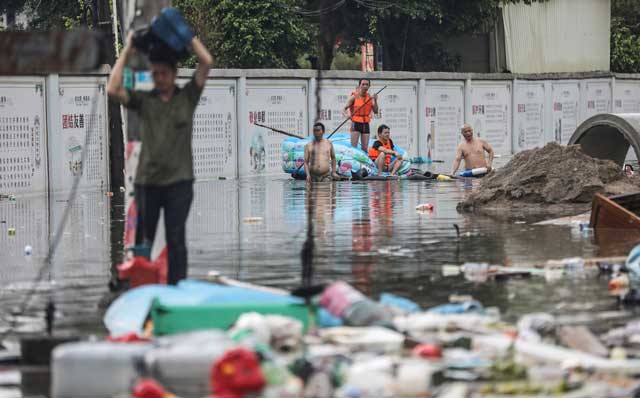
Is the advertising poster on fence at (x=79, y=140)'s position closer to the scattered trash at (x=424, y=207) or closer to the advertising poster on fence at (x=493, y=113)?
the scattered trash at (x=424, y=207)

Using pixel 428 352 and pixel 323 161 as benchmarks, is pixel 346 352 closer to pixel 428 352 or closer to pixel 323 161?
pixel 428 352

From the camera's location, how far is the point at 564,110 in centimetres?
4625

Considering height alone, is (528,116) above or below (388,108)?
below

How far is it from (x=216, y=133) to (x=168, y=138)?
20.4 m

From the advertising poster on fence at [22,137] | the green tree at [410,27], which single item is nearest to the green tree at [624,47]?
the green tree at [410,27]

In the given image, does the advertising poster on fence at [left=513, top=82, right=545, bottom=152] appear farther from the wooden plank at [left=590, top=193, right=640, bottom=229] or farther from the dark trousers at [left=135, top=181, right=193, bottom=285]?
the dark trousers at [left=135, top=181, right=193, bottom=285]

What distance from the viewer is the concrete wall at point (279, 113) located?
26.0 metres

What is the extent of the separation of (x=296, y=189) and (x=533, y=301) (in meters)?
16.3

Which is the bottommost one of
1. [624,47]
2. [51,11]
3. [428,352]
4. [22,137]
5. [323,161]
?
[428,352]

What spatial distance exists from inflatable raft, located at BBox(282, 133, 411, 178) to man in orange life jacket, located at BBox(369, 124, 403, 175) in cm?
12

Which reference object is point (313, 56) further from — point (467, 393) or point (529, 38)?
point (467, 393)

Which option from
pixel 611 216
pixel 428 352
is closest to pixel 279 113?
pixel 611 216

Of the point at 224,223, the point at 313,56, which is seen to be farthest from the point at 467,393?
the point at 313,56

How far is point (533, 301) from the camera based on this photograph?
1092 centimetres
